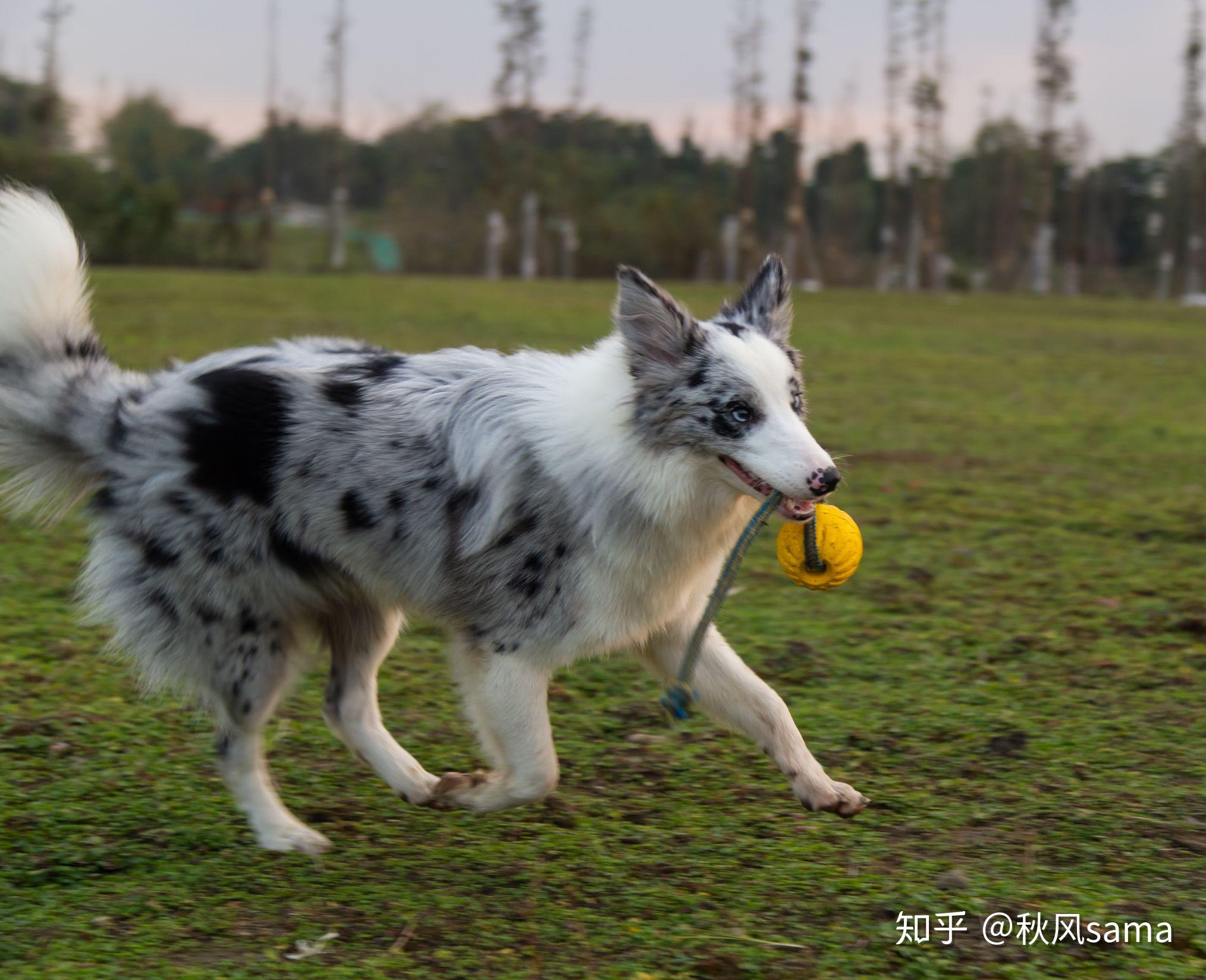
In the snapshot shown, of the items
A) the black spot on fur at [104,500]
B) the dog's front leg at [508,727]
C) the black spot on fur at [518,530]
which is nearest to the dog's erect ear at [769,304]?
the black spot on fur at [518,530]

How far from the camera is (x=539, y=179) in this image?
4569 centimetres

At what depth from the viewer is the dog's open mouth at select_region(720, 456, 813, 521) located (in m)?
3.83

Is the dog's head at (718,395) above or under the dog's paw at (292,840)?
above

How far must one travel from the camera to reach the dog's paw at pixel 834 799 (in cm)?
397

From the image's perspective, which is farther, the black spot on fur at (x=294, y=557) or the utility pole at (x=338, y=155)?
the utility pole at (x=338, y=155)

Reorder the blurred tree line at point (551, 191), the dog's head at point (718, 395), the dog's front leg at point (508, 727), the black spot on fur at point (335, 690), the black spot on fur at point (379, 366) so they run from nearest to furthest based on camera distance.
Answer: the dog's head at point (718, 395)
the dog's front leg at point (508, 727)
the black spot on fur at point (379, 366)
the black spot on fur at point (335, 690)
the blurred tree line at point (551, 191)

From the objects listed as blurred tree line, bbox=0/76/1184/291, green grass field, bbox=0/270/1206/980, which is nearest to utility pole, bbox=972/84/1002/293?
blurred tree line, bbox=0/76/1184/291

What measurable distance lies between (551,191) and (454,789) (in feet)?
141

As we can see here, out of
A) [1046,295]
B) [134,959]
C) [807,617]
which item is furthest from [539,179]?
[134,959]

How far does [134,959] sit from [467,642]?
129cm

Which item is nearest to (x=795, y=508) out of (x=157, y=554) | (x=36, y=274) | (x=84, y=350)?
(x=157, y=554)

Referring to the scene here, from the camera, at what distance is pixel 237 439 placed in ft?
13.5

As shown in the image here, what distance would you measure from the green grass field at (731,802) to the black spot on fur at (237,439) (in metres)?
1.01

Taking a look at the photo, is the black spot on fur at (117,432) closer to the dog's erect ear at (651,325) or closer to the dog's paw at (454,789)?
the dog's paw at (454,789)
